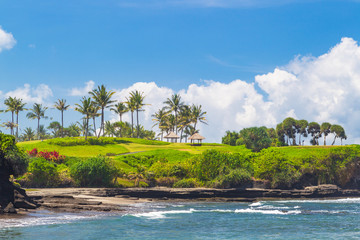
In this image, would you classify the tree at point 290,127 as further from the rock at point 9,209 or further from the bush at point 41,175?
the rock at point 9,209

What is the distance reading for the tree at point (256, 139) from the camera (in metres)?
91.3

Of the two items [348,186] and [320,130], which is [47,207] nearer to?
[348,186]

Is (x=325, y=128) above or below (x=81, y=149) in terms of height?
above

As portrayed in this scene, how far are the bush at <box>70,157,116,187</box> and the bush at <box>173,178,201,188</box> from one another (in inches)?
405

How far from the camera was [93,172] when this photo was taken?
2138 inches

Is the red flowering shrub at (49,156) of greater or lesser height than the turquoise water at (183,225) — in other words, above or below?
above

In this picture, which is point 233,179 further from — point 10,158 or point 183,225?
point 10,158

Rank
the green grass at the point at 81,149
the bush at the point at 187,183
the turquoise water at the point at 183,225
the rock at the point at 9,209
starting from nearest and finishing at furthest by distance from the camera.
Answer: the turquoise water at the point at 183,225 < the rock at the point at 9,209 < the bush at the point at 187,183 < the green grass at the point at 81,149

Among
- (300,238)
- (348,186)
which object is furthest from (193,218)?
(348,186)

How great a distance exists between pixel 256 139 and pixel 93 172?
166 ft

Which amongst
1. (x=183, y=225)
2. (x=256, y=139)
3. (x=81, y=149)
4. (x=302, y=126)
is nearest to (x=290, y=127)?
(x=302, y=126)

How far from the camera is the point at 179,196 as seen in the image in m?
54.0

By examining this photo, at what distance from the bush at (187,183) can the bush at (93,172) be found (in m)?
10.3

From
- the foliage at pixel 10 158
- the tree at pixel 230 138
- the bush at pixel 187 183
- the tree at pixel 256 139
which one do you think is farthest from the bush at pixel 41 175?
the tree at pixel 230 138
